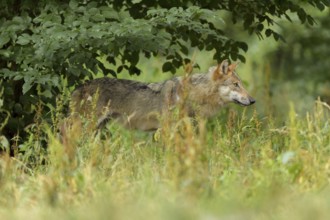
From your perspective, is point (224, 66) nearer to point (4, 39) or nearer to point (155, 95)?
point (155, 95)

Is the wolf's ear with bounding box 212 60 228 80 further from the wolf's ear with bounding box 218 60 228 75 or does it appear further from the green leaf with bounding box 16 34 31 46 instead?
the green leaf with bounding box 16 34 31 46

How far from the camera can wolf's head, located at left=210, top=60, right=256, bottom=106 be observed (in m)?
10.6

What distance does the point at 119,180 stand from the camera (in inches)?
Result: 266

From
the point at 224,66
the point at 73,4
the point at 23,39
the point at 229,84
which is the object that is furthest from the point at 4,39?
the point at 229,84

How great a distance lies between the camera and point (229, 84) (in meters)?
10.8

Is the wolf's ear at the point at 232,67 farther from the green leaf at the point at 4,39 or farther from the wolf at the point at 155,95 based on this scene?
the green leaf at the point at 4,39

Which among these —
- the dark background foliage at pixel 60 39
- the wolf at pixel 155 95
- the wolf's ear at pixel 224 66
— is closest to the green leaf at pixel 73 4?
the dark background foliage at pixel 60 39

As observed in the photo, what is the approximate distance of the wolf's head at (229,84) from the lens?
10.6 meters

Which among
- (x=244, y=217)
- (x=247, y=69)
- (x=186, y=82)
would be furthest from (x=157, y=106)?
(x=247, y=69)

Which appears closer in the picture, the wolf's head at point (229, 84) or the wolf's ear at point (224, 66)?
the wolf's ear at point (224, 66)

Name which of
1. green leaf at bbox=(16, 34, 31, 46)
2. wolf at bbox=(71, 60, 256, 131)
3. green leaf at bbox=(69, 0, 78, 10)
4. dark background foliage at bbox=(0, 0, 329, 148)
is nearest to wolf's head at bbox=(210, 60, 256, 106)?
wolf at bbox=(71, 60, 256, 131)

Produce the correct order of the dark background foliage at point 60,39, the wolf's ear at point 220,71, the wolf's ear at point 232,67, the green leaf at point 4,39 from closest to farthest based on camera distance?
the dark background foliage at point 60,39 < the green leaf at point 4,39 < the wolf's ear at point 232,67 < the wolf's ear at point 220,71

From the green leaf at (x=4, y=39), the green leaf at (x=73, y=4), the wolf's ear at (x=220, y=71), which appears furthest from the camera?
the wolf's ear at (x=220, y=71)

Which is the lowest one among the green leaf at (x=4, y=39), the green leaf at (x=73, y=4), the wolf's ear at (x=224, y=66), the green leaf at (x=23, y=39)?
the wolf's ear at (x=224, y=66)
